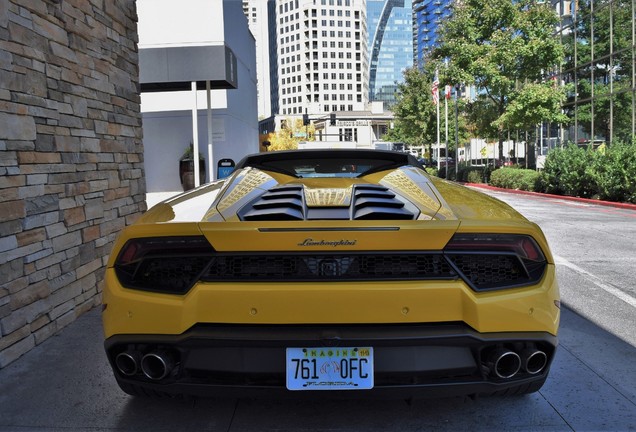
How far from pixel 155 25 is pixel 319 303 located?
2004 cm

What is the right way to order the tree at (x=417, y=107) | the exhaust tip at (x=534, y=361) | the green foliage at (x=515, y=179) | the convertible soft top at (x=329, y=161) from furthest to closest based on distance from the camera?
the tree at (x=417, y=107) < the green foliage at (x=515, y=179) < the convertible soft top at (x=329, y=161) < the exhaust tip at (x=534, y=361)

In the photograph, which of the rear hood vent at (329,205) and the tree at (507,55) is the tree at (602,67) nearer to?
the tree at (507,55)

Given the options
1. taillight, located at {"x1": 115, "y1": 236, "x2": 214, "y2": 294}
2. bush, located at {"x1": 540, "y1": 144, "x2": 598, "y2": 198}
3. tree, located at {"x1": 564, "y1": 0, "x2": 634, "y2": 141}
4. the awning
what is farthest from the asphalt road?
tree, located at {"x1": 564, "y1": 0, "x2": 634, "y2": 141}

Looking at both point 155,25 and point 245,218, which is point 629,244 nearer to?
point 245,218

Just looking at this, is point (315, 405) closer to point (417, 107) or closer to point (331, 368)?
point (331, 368)

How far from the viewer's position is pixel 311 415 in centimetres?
273

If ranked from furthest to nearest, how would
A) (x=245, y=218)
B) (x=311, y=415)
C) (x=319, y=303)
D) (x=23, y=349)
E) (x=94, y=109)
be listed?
(x=94, y=109) < (x=23, y=349) < (x=311, y=415) < (x=245, y=218) < (x=319, y=303)

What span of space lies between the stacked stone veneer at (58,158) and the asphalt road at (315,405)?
16.7 inches

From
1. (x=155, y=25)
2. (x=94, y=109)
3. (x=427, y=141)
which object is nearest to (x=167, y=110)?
(x=155, y=25)

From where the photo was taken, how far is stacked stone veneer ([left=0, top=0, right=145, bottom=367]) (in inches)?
142

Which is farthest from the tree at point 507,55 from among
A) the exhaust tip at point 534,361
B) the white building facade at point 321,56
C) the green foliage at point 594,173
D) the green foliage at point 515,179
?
the white building facade at point 321,56

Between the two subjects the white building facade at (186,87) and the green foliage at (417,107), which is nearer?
the white building facade at (186,87)

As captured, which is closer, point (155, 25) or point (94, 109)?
point (94, 109)

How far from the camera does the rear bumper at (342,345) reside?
213cm
